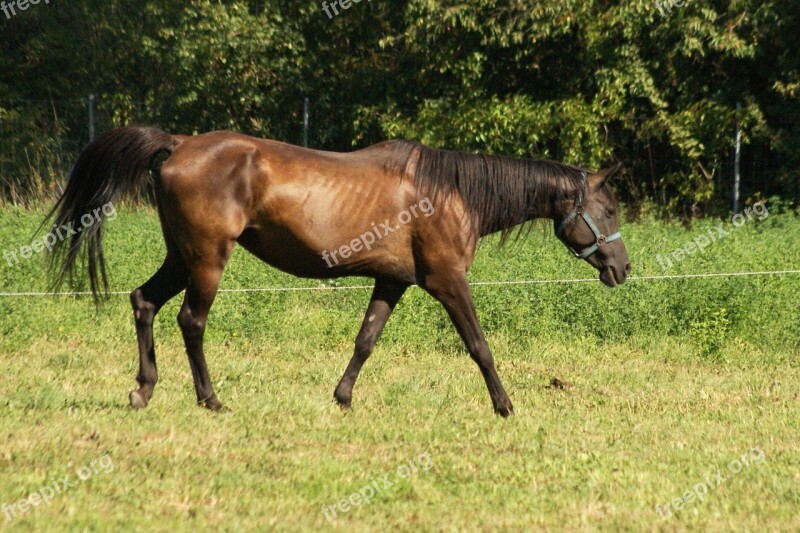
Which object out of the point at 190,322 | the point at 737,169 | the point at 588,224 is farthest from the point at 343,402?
the point at 737,169

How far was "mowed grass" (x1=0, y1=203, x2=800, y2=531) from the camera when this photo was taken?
17.8ft

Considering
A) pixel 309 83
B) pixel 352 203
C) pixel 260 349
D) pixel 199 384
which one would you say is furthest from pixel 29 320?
pixel 309 83

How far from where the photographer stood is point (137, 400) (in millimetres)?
7402

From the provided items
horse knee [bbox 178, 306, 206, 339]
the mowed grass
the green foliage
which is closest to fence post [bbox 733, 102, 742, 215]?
the green foliage

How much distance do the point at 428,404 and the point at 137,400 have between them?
2.12 metres

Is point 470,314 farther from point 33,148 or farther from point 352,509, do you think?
point 33,148

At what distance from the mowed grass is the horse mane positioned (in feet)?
1.52

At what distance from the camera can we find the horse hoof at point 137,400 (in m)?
7.39

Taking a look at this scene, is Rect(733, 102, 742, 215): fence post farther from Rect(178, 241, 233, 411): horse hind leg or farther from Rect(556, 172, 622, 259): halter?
Rect(178, 241, 233, 411): horse hind leg

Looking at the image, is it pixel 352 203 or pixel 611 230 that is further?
pixel 611 230

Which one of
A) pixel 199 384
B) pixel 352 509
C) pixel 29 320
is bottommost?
pixel 29 320

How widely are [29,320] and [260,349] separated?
2.30 m

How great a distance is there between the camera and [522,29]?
59.1 feet

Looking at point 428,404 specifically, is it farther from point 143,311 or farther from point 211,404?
point 143,311
